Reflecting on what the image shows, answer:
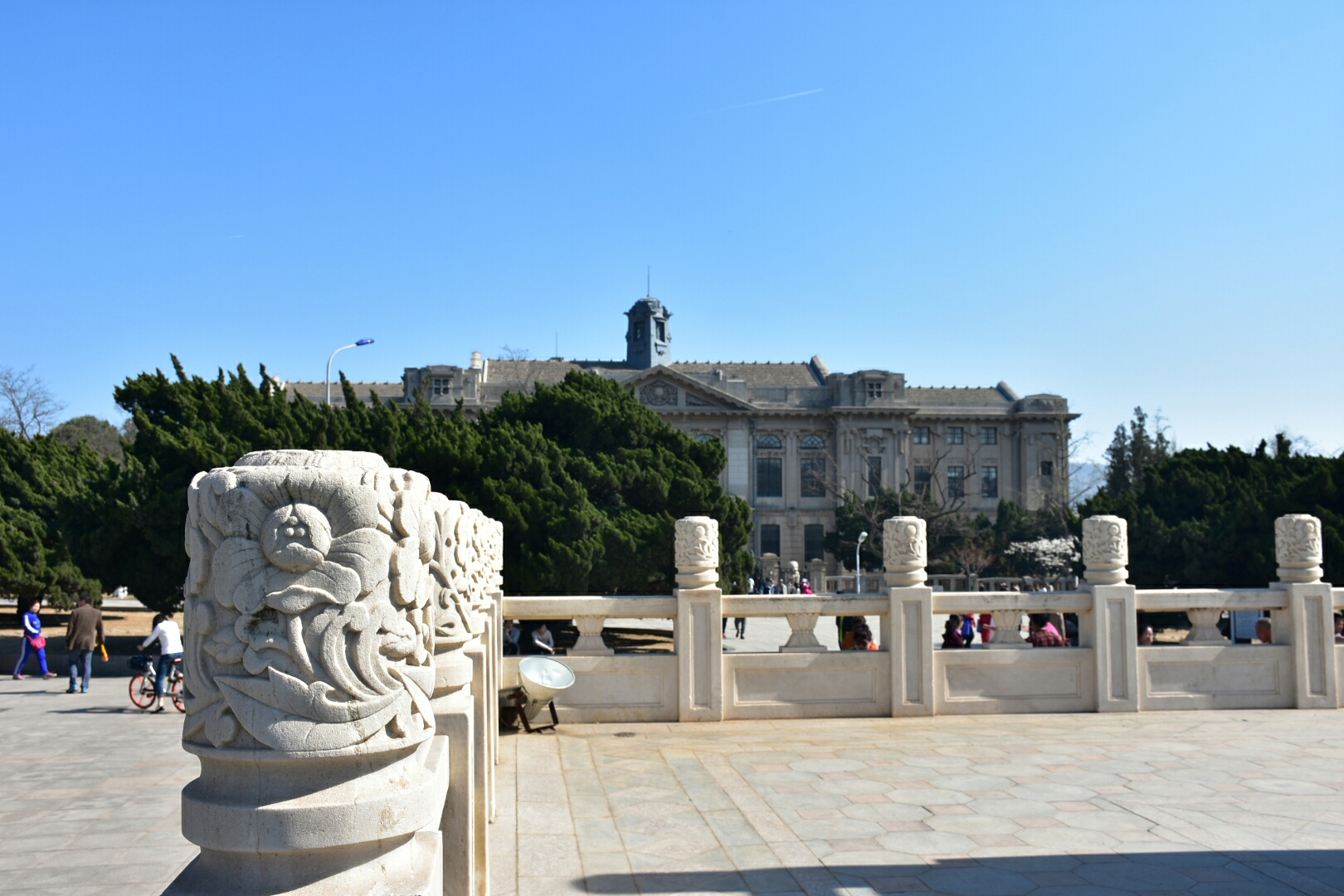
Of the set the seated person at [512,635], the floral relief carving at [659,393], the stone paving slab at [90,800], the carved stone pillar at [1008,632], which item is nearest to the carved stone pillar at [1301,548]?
the carved stone pillar at [1008,632]

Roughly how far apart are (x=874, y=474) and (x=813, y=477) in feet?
12.5

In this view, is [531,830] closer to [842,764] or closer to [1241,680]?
[842,764]

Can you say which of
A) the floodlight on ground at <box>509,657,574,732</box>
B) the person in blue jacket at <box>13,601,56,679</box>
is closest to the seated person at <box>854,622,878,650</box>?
the floodlight on ground at <box>509,657,574,732</box>

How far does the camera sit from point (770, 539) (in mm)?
62125

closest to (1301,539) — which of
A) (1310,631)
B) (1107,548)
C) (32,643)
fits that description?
(1310,631)

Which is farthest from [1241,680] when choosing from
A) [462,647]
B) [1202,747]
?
[462,647]

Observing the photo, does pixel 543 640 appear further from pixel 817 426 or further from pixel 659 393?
pixel 817 426

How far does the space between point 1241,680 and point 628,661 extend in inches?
269

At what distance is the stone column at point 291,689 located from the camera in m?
2.46

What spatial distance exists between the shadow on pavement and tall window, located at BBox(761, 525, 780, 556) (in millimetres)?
56073

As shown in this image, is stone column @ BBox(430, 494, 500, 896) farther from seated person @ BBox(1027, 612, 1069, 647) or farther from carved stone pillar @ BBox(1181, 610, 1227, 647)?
carved stone pillar @ BBox(1181, 610, 1227, 647)

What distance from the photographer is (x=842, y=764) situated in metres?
8.38

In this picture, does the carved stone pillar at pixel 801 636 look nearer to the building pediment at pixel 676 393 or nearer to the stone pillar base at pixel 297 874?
the stone pillar base at pixel 297 874

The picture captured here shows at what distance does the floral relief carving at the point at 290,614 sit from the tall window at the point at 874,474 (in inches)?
2110
